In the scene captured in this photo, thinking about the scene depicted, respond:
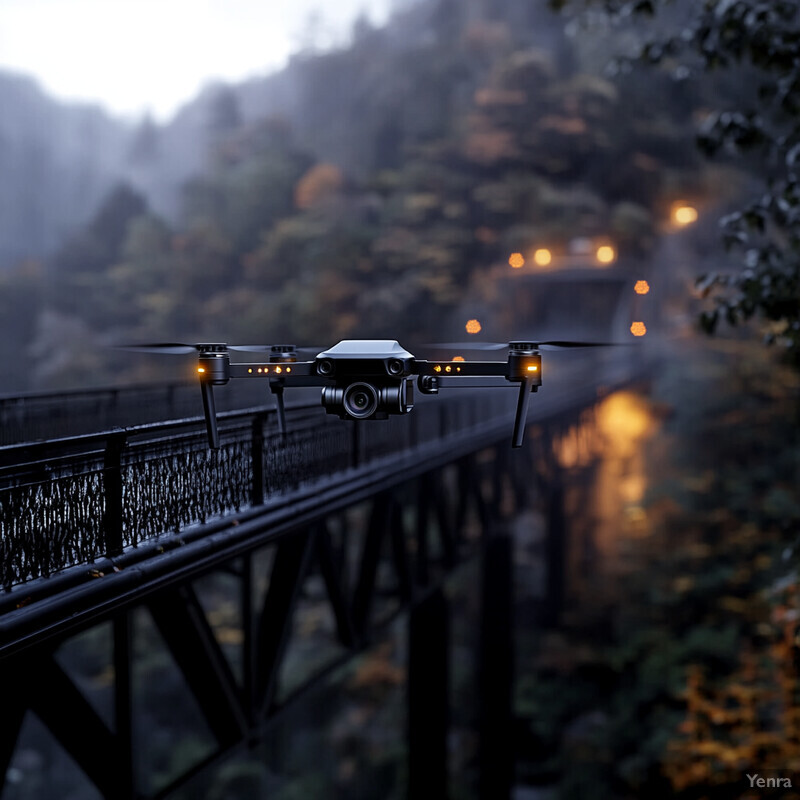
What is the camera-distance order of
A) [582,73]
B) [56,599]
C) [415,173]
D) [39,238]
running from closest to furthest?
[56,599], [415,173], [582,73], [39,238]

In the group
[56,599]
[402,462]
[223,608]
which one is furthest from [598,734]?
[56,599]

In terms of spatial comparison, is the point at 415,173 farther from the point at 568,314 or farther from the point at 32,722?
the point at 32,722

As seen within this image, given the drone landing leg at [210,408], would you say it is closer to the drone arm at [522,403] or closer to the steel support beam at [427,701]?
the drone arm at [522,403]

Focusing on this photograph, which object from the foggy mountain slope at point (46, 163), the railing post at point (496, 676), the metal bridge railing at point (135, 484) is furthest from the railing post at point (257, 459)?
the foggy mountain slope at point (46, 163)

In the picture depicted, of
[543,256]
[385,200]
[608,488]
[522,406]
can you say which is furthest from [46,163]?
[522,406]

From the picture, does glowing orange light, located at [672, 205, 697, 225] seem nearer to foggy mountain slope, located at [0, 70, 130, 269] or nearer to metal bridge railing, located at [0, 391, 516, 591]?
metal bridge railing, located at [0, 391, 516, 591]

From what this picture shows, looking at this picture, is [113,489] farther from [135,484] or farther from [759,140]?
[759,140]

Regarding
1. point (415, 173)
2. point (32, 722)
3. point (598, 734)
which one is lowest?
point (32, 722)

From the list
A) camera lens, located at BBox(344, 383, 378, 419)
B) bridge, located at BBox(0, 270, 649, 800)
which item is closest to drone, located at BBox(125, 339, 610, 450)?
camera lens, located at BBox(344, 383, 378, 419)
